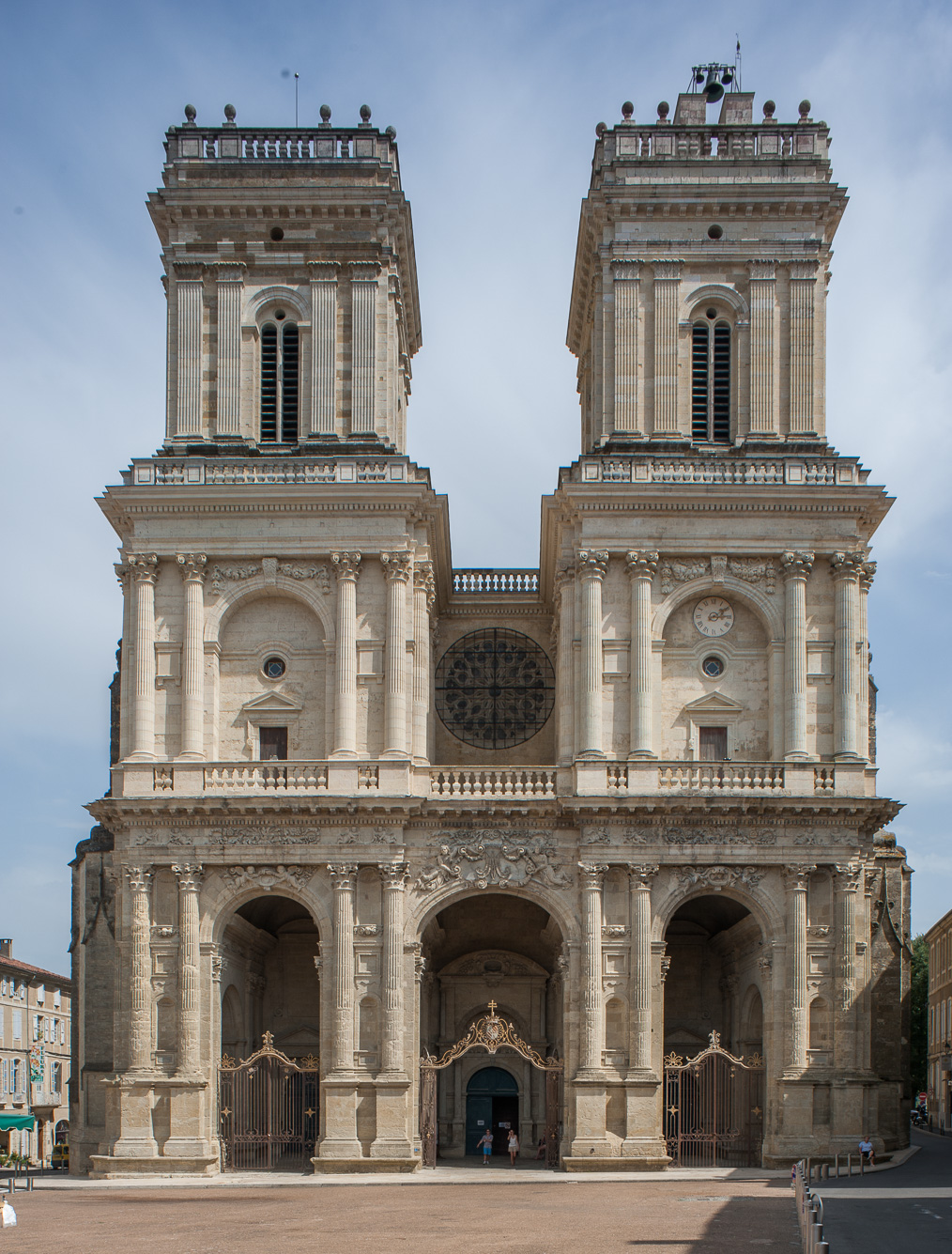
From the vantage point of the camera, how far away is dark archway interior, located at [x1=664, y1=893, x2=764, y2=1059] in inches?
1758

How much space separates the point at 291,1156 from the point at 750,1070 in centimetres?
1345

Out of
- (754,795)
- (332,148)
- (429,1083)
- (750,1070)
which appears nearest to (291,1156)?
(429,1083)

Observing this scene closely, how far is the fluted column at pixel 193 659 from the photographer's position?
41.7 metres

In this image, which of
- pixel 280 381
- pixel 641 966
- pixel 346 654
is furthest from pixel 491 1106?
pixel 280 381

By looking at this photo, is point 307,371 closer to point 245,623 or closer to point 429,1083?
point 245,623

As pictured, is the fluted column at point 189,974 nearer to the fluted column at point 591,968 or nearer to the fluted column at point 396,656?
the fluted column at point 396,656

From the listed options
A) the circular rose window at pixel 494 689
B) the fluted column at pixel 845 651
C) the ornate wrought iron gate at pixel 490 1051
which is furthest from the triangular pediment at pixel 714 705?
the ornate wrought iron gate at pixel 490 1051

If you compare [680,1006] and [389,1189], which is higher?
[680,1006]

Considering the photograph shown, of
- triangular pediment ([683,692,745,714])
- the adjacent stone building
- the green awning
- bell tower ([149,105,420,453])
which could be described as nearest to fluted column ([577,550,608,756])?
triangular pediment ([683,692,745,714])

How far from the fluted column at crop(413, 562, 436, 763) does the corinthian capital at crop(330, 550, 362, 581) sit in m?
1.78

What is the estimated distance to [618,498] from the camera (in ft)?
140

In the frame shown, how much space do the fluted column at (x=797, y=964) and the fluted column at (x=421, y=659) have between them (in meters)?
10.3

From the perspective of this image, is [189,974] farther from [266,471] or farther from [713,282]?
[713,282]

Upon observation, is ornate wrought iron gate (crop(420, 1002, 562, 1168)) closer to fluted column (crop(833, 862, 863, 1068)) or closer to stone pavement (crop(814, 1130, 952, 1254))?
fluted column (crop(833, 862, 863, 1068))
